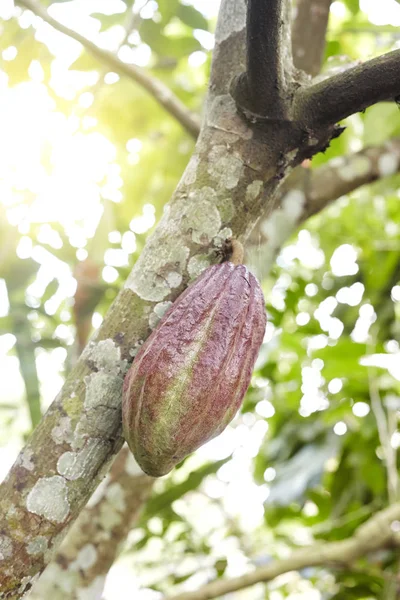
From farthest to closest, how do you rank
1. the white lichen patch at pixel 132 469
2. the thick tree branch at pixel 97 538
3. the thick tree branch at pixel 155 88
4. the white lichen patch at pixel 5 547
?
the thick tree branch at pixel 155 88 → the white lichen patch at pixel 132 469 → the thick tree branch at pixel 97 538 → the white lichen patch at pixel 5 547

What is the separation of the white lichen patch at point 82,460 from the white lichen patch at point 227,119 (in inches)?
17.2

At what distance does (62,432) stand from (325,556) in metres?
1.10

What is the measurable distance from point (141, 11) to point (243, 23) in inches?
32.5

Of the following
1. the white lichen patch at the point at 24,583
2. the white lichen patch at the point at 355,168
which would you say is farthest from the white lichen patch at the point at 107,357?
the white lichen patch at the point at 355,168

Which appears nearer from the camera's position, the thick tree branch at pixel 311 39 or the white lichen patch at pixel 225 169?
the white lichen patch at pixel 225 169

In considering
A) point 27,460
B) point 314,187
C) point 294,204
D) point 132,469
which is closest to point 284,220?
point 294,204

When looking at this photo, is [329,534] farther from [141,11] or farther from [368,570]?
[141,11]

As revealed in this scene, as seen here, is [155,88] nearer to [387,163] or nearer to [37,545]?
[387,163]

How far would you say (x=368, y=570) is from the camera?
1.72 m

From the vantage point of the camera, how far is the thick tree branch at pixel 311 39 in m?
1.70

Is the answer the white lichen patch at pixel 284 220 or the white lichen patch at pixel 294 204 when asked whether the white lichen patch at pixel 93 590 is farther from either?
the white lichen patch at pixel 294 204

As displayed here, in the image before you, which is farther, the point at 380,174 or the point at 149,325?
the point at 380,174

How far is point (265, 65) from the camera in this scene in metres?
0.74

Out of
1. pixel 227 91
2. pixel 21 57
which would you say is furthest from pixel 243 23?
pixel 21 57
